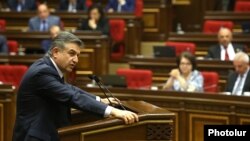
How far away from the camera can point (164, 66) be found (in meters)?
8.32

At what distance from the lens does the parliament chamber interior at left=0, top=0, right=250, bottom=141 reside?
12.0ft

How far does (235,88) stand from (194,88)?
469 millimetres

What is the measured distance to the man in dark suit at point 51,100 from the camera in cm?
339

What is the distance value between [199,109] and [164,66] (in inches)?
86.7

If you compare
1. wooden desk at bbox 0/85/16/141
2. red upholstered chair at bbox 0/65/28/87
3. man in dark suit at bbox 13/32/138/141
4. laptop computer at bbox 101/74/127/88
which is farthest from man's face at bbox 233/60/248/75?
man in dark suit at bbox 13/32/138/141

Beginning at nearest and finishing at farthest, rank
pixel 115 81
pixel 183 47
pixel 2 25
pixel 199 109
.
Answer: pixel 199 109 < pixel 115 81 < pixel 183 47 < pixel 2 25

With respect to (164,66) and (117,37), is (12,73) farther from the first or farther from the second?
(117,37)

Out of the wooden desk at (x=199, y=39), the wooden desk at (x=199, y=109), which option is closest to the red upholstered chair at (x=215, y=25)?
the wooden desk at (x=199, y=39)

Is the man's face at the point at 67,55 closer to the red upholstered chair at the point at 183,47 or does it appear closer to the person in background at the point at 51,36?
the red upholstered chair at the point at 183,47

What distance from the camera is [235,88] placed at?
6809 mm

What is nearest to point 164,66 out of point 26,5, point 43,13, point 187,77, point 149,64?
point 149,64

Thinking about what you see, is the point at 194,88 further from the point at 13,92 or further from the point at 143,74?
the point at 13,92

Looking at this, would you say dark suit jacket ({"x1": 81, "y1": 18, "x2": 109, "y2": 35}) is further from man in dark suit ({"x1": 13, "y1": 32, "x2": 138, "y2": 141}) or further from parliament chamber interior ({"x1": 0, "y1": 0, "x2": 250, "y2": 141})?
man in dark suit ({"x1": 13, "y1": 32, "x2": 138, "y2": 141})

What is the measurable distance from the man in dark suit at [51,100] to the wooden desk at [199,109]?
280cm
